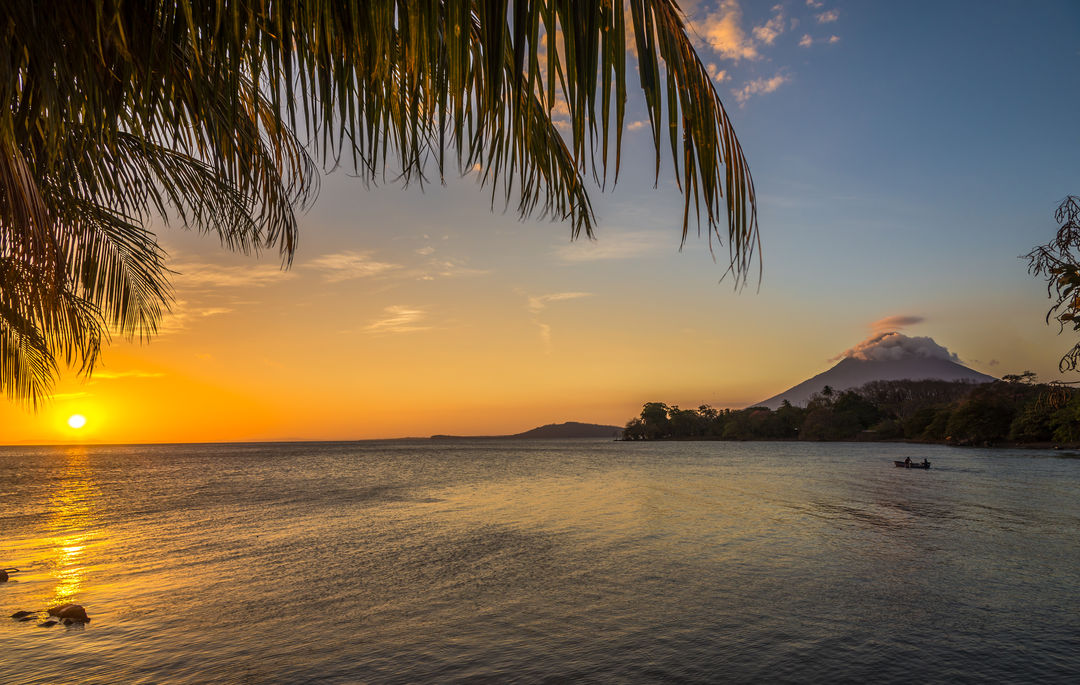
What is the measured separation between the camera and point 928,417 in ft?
417

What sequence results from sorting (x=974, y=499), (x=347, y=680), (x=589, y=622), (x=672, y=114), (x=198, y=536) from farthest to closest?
(x=974, y=499) → (x=198, y=536) → (x=589, y=622) → (x=347, y=680) → (x=672, y=114)

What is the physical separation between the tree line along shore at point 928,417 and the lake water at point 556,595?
4.97 meters

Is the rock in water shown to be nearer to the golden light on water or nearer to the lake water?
the lake water

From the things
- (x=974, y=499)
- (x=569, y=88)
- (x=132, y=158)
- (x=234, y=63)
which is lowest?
(x=974, y=499)

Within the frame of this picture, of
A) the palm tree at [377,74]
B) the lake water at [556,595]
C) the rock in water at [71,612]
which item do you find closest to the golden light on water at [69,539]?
the lake water at [556,595]

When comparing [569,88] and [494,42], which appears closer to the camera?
[494,42]

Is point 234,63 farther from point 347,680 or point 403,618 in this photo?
point 403,618

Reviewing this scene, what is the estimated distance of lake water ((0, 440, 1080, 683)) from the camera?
8469 millimetres

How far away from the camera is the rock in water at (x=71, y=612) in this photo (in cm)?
1027

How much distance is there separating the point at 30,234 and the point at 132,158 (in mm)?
845

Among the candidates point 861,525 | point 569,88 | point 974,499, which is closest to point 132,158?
point 569,88

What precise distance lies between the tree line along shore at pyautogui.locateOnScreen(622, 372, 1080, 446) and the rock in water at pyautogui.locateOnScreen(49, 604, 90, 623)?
661 inches

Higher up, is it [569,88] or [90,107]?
[90,107]

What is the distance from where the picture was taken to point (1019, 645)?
A: 360 inches
